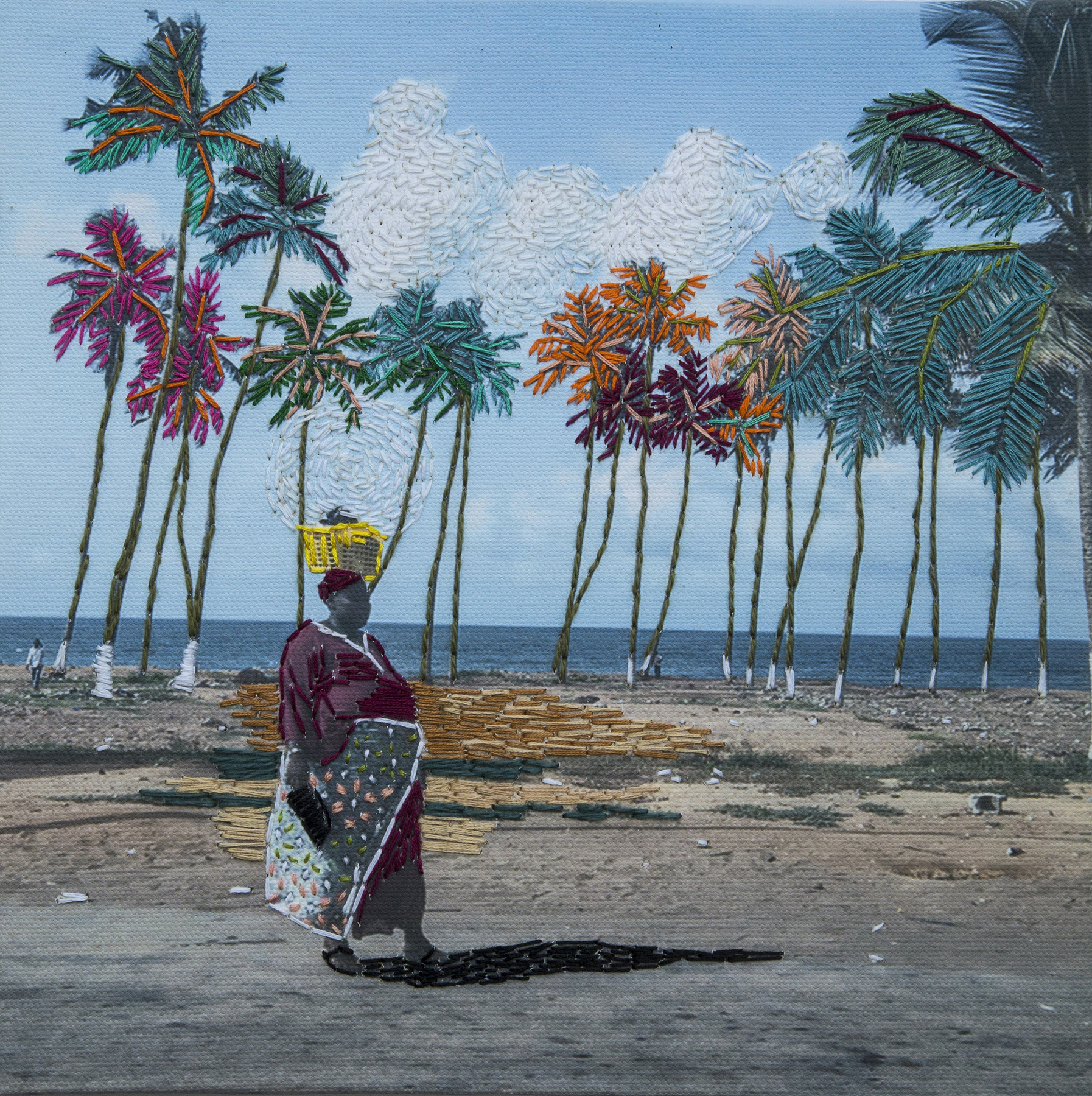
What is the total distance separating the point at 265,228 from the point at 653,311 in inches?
66.3

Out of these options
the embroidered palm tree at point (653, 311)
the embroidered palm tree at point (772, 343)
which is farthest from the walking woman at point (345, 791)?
the embroidered palm tree at point (772, 343)

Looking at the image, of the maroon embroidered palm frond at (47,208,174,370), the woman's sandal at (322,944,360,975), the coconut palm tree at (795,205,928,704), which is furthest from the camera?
the coconut palm tree at (795,205,928,704)

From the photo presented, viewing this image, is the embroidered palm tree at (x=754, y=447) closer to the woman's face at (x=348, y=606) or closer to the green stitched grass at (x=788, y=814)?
the green stitched grass at (x=788, y=814)

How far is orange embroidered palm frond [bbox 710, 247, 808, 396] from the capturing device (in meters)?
4.49

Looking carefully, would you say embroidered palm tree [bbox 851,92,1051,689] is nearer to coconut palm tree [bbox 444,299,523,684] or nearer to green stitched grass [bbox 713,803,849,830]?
green stitched grass [bbox 713,803,849,830]

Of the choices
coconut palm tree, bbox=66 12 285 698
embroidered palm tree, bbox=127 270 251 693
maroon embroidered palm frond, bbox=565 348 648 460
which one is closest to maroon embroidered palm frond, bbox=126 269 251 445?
embroidered palm tree, bbox=127 270 251 693

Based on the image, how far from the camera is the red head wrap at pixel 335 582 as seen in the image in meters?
3.61

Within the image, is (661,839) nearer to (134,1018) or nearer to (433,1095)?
(433,1095)

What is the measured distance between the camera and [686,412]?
4645mm

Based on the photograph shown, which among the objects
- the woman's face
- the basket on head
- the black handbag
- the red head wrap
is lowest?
the black handbag

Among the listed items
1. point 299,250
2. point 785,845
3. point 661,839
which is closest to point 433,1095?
point 661,839

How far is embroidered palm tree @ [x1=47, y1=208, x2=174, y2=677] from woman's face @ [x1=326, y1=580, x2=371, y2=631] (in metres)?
1.46

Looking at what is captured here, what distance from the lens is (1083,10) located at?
4500 mm

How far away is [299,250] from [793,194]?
2095mm
